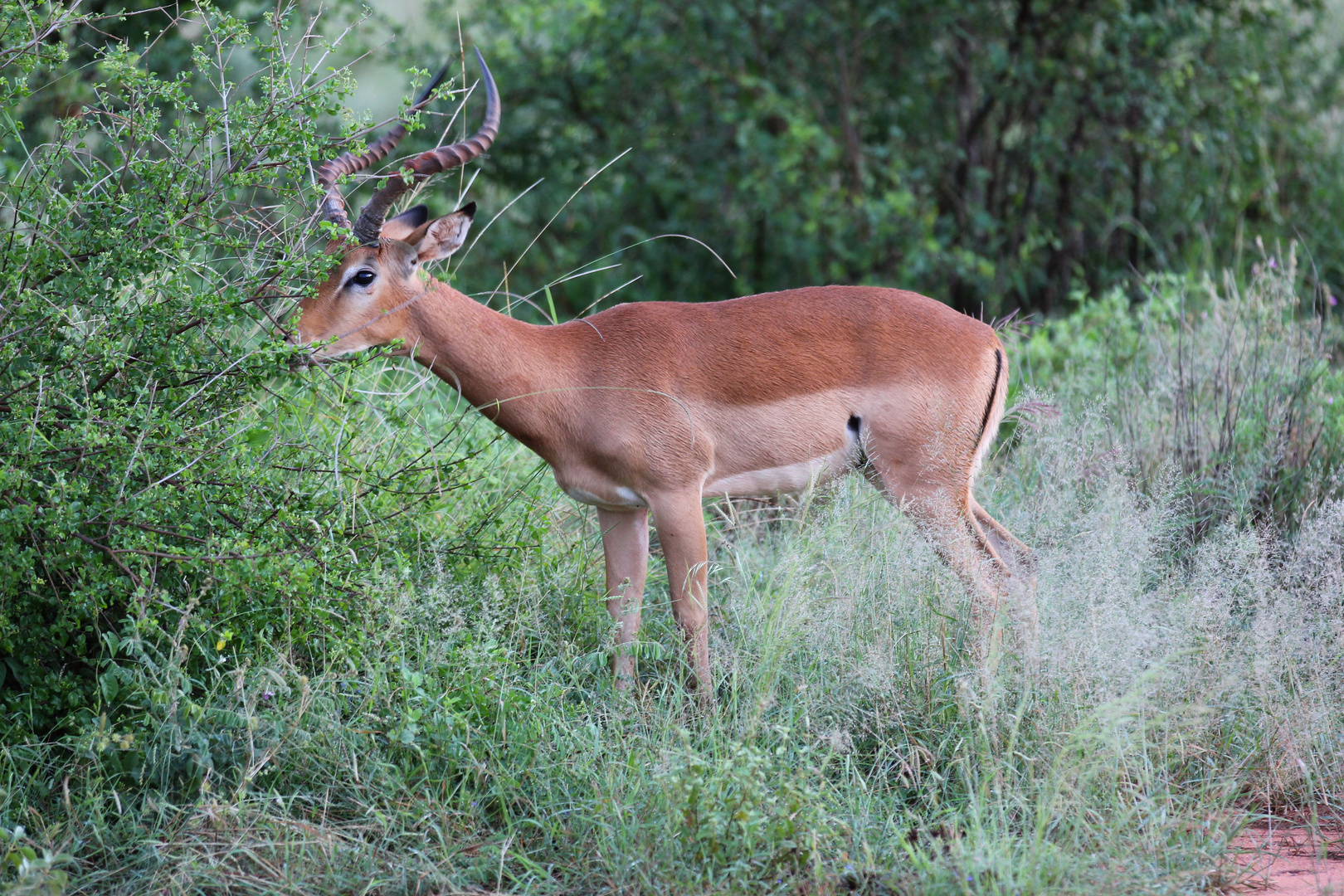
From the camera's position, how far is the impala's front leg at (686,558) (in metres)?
4.28

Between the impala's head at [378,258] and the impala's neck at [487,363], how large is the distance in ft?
0.29

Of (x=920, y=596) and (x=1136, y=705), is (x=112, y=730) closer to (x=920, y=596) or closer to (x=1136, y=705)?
(x=920, y=596)

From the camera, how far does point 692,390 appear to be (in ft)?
14.4

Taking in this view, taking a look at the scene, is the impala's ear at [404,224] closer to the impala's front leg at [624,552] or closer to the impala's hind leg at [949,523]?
the impala's front leg at [624,552]

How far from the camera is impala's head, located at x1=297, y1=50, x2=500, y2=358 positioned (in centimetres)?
407

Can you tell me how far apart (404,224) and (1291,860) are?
11.3ft

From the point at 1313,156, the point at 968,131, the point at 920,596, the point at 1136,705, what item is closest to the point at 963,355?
the point at 920,596

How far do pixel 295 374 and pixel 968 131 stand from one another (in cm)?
706

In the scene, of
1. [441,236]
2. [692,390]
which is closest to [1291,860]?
[692,390]

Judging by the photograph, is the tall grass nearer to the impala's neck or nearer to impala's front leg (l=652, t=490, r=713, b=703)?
impala's front leg (l=652, t=490, r=713, b=703)

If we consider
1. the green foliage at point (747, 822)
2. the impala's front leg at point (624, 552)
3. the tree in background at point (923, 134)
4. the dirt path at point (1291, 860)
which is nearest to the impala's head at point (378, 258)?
the impala's front leg at point (624, 552)

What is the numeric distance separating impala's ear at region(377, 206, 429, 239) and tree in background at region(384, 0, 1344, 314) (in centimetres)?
468

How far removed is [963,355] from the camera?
14.8 ft

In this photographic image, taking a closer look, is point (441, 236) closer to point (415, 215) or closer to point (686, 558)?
point (415, 215)
